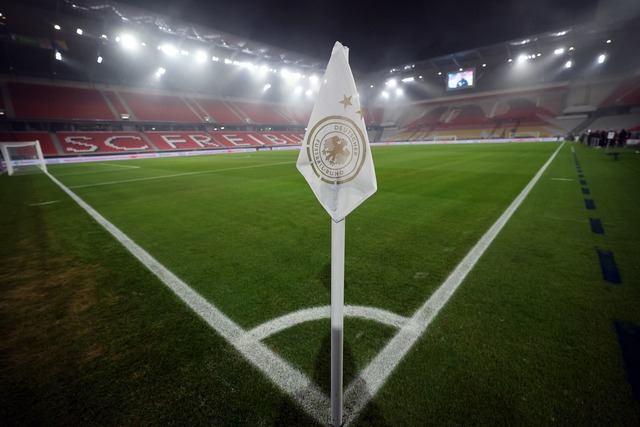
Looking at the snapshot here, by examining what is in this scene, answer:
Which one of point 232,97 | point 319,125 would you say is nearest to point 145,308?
point 319,125

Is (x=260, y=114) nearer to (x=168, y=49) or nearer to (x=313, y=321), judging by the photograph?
(x=168, y=49)

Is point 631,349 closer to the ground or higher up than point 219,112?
closer to the ground

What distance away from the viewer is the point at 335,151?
1.29 metres

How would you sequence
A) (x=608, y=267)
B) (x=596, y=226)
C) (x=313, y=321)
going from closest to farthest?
(x=313, y=321)
(x=608, y=267)
(x=596, y=226)

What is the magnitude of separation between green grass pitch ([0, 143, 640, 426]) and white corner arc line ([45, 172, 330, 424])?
0.05 metres

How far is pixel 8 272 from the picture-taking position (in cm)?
329

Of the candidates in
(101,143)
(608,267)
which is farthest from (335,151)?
(101,143)

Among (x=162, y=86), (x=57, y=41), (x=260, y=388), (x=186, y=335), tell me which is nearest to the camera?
(x=260, y=388)

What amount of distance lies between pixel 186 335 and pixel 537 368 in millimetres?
2360

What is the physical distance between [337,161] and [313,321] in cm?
144

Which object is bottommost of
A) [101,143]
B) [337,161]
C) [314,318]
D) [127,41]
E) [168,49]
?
[314,318]

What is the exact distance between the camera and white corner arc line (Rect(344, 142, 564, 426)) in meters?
1.54

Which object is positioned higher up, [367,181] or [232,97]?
[232,97]

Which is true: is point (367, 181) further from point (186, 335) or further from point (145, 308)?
point (145, 308)
